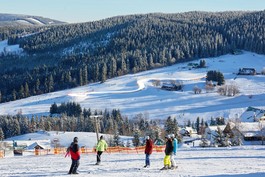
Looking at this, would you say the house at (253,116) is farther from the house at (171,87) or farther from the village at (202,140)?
the house at (171,87)

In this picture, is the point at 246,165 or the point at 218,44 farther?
the point at 218,44

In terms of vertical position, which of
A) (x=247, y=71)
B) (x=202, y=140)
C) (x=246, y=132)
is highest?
(x=247, y=71)

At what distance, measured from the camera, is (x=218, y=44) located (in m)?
189

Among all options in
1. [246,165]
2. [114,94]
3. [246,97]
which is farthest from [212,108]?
[246,165]

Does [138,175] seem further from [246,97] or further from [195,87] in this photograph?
[195,87]

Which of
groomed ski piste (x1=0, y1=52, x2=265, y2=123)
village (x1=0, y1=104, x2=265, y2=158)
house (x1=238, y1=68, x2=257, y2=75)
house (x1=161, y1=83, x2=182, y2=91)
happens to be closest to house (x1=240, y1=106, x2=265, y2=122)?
village (x1=0, y1=104, x2=265, y2=158)

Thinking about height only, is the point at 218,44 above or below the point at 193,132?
above

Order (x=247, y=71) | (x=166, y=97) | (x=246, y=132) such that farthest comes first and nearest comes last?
(x=247, y=71) < (x=166, y=97) < (x=246, y=132)

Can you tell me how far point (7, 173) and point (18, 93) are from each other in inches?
5546

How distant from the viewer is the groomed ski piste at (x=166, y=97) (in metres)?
115

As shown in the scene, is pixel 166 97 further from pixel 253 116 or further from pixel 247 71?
pixel 253 116

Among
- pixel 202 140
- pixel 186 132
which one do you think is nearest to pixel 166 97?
pixel 186 132

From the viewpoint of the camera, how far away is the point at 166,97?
13225cm

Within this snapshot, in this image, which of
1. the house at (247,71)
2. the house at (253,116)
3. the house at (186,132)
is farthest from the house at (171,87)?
the house at (186,132)
